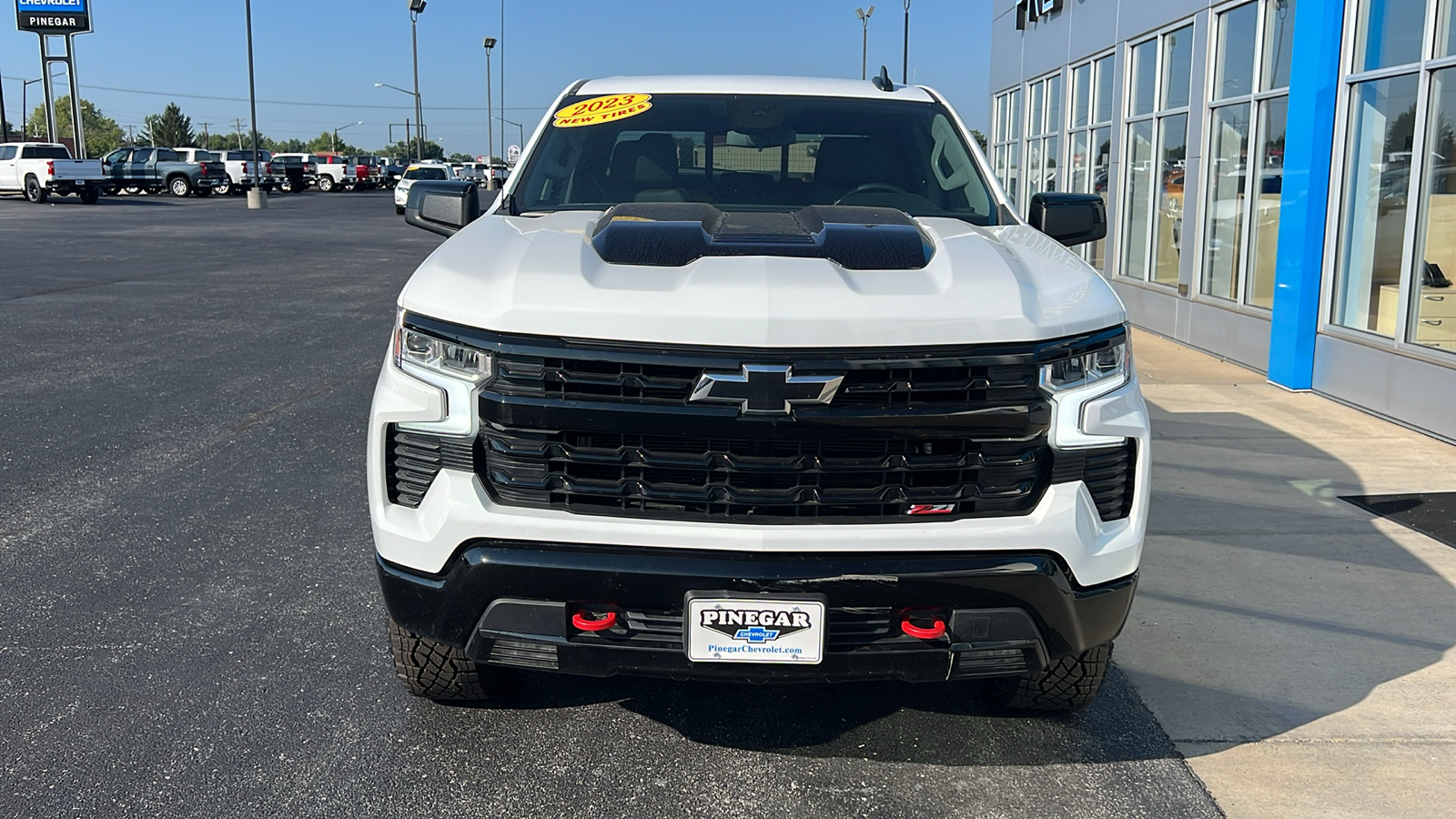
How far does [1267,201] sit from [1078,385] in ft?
28.3

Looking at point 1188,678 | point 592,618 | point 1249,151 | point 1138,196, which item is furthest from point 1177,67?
point 592,618

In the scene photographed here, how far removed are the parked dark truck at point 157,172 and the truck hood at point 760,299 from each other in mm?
51216

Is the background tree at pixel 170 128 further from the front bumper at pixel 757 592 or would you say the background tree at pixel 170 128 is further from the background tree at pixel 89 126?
the front bumper at pixel 757 592

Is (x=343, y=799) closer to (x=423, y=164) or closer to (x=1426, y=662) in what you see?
(x=1426, y=662)

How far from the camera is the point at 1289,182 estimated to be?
961 cm

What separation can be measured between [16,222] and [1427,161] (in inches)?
1211

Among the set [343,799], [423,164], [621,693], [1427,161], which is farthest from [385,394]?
[423,164]

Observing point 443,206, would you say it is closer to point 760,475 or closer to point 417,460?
point 417,460

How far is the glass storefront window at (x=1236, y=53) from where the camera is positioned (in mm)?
10805

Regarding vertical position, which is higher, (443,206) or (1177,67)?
(1177,67)

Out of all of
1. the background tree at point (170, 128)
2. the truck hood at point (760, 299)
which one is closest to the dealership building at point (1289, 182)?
the truck hood at point (760, 299)

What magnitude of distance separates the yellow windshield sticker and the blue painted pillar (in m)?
6.41

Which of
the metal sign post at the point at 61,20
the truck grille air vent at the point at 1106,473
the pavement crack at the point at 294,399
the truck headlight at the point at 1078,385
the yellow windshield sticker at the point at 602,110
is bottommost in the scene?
the pavement crack at the point at 294,399

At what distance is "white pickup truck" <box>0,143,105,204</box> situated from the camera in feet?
135
